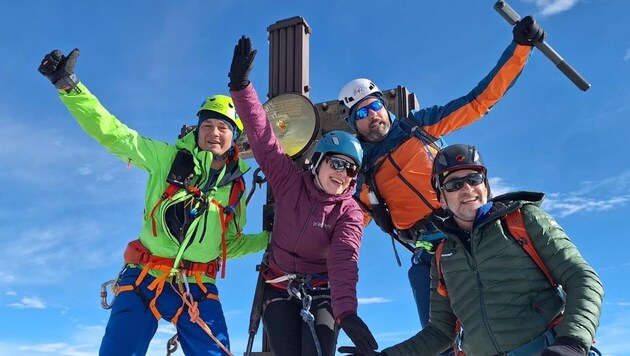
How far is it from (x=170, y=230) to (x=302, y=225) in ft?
4.26

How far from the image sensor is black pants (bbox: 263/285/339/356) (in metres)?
4.75

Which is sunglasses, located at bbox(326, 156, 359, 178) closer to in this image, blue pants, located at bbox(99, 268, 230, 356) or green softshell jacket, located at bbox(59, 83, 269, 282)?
green softshell jacket, located at bbox(59, 83, 269, 282)

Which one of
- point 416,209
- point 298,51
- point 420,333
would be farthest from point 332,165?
point 298,51

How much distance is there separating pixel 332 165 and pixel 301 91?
2581 millimetres

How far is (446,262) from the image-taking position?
13.2 ft

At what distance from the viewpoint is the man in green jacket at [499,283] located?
323 cm

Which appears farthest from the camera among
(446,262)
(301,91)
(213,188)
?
(301,91)

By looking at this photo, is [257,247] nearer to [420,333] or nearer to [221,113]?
[221,113]

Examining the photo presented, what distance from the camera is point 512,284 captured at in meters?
3.55

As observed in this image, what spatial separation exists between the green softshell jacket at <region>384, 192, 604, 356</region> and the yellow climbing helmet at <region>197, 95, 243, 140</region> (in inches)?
109

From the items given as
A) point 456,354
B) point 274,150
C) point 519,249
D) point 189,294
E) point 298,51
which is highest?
point 298,51

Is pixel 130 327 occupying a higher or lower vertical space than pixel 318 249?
lower

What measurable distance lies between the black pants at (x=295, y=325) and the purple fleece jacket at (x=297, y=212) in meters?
0.25

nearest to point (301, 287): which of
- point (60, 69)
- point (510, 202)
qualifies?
point (510, 202)
